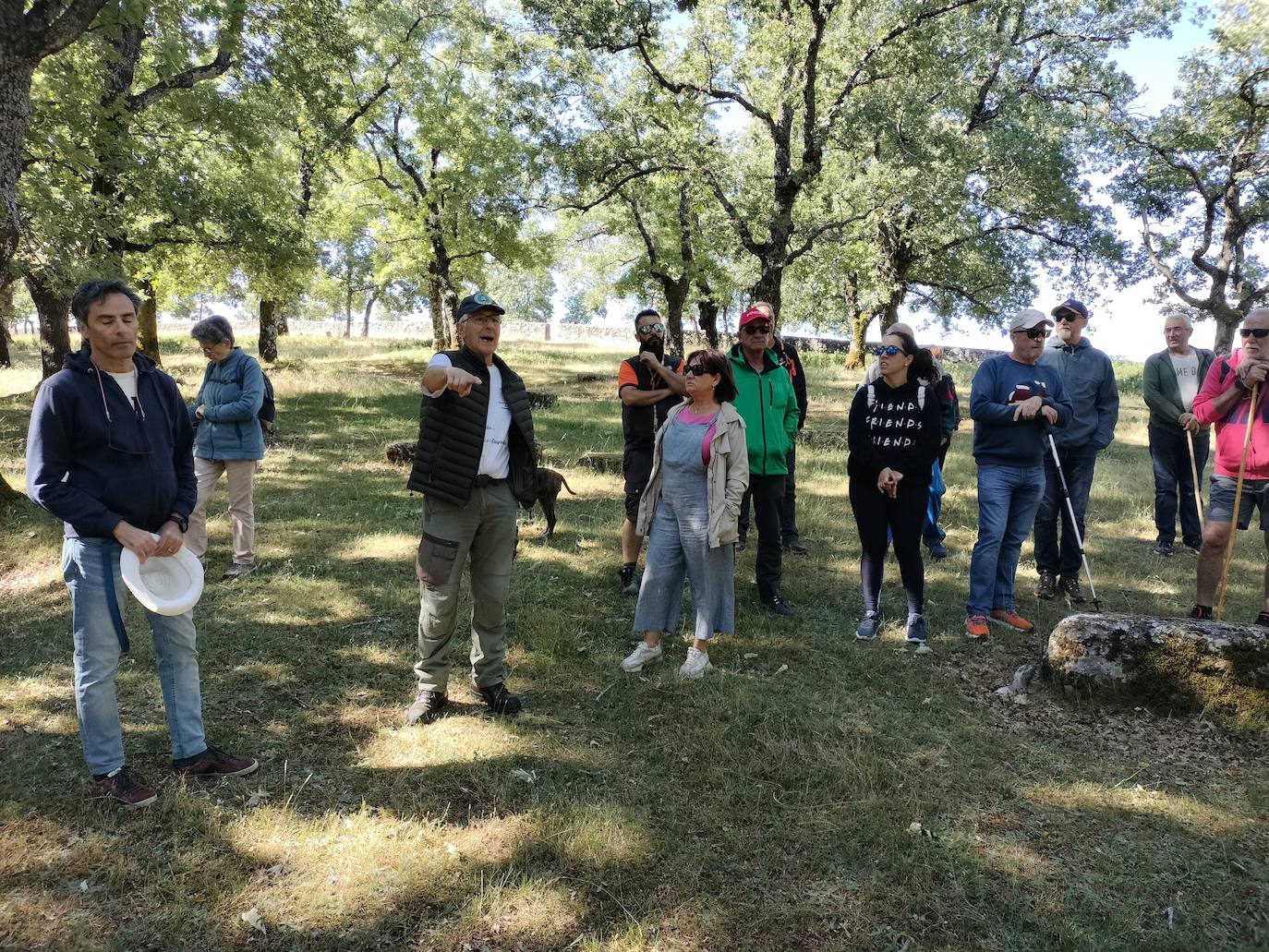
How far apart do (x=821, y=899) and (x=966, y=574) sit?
4.58 meters

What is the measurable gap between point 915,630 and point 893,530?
709 millimetres

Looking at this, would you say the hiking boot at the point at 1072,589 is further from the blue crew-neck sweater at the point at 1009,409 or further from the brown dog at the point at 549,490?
the brown dog at the point at 549,490

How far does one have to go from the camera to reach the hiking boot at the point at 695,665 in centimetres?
461

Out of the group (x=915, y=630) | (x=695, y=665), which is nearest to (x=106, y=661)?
(x=695, y=665)

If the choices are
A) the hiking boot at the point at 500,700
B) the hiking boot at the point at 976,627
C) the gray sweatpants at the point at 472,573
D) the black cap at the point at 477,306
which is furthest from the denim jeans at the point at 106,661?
the hiking boot at the point at 976,627

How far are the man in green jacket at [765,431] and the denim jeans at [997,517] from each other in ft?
4.48

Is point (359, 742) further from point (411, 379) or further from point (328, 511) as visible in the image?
point (411, 379)

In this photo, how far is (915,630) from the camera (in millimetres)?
5246

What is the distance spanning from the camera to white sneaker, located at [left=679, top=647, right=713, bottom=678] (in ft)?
15.1

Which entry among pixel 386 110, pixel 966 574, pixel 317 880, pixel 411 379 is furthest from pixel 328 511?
pixel 386 110

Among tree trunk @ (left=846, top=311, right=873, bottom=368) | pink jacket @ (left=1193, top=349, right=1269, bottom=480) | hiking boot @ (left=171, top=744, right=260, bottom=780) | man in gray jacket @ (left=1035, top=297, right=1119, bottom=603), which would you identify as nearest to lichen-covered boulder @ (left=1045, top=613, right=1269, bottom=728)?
pink jacket @ (left=1193, top=349, right=1269, bottom=480)

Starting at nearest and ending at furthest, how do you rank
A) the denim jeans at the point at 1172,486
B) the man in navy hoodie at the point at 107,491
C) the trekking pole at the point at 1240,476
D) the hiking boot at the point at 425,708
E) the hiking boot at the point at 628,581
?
the man in navy hoodie at the point at 107,491 → the hiking boot at the point at 425,708 → the trekking pole at the point at 1240,476 → the hiking boot at the point at 628,581 → the denim jeans at the point at 1172,486

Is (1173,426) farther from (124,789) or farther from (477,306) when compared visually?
(124,789)

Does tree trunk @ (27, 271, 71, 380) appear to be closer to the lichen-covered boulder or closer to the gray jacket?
the gray jacket
